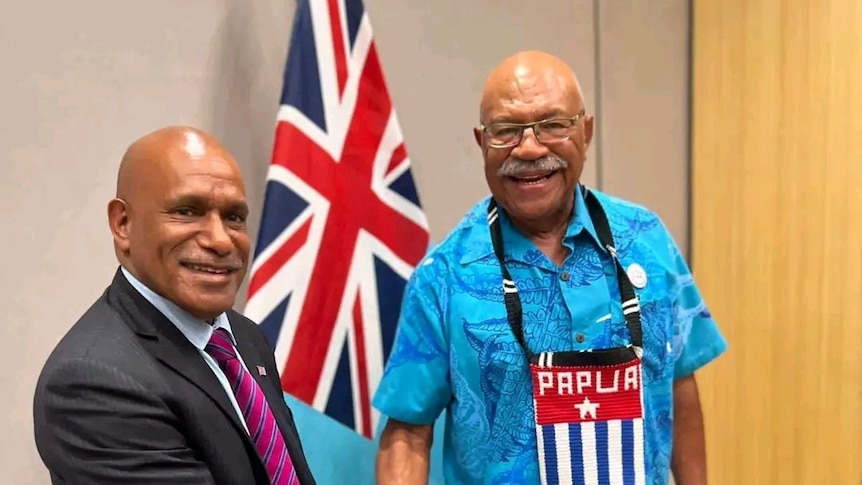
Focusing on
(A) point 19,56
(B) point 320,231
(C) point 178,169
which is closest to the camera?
(C) point 178,169

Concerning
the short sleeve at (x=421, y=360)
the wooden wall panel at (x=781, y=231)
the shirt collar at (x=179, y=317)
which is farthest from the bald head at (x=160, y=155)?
the wooden wall panel at (x=781, y=231)

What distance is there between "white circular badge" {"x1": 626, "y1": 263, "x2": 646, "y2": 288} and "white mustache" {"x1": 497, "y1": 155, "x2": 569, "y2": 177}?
221 mm

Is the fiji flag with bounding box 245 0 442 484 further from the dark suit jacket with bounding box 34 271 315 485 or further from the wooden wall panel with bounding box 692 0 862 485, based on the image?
the wooden wall panel with bounding box 692 0 862 485

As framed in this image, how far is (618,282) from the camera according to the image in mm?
1435

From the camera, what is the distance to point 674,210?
8.04ft

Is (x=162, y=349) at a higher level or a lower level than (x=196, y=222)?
lower

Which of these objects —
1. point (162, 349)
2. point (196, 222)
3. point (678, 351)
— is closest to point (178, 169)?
point (196, 222)

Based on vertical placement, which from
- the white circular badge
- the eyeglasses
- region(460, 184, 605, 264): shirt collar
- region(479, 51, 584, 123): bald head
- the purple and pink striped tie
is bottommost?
the purple and pink striped tie

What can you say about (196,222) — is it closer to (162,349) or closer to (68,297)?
(162,349)

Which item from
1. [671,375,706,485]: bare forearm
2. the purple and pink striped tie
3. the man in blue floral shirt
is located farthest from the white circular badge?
the purple and pink striped tie

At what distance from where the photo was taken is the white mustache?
138 cm

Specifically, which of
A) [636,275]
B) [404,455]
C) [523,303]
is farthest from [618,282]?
[404,455]

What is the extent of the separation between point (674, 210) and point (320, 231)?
1.22 meters

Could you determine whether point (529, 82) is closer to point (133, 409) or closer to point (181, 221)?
point (181, 221)
